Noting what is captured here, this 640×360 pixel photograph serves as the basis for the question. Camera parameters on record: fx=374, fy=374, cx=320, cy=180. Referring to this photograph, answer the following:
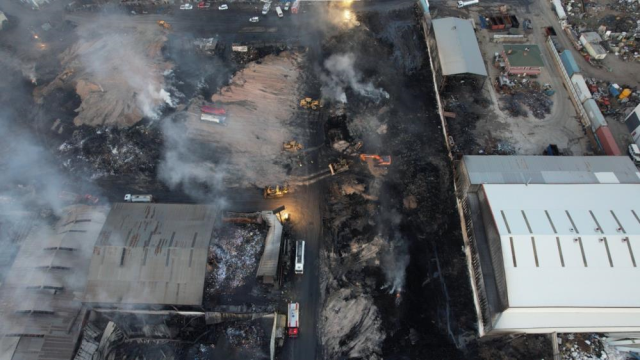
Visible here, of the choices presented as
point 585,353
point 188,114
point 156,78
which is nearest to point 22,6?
point 156,78

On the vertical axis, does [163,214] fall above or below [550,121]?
below

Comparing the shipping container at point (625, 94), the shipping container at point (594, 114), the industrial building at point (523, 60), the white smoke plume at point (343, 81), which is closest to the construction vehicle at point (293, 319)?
the white smoke plume at point (343, 81)

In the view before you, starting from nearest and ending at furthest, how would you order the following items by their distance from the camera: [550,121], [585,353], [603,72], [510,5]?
[585,353]
[550,121]
[603,72]
[510,5]

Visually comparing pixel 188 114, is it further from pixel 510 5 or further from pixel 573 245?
pixel 510 5

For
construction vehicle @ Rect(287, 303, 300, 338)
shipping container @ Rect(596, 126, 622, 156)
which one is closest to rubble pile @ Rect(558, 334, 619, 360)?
shipping container @ Rect(596, 126, 622, 156)

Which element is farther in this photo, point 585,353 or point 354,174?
point 354,174

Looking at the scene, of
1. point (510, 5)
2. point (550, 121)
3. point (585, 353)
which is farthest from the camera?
point (510, 5)

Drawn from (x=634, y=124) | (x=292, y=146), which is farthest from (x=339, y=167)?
(x=634, y=124)

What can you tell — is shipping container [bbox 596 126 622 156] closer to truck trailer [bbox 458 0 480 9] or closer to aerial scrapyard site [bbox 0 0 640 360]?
aerial scrapyard site [bbox 0 0 640 360]

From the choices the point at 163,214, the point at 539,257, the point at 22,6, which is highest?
the point at 22,6
